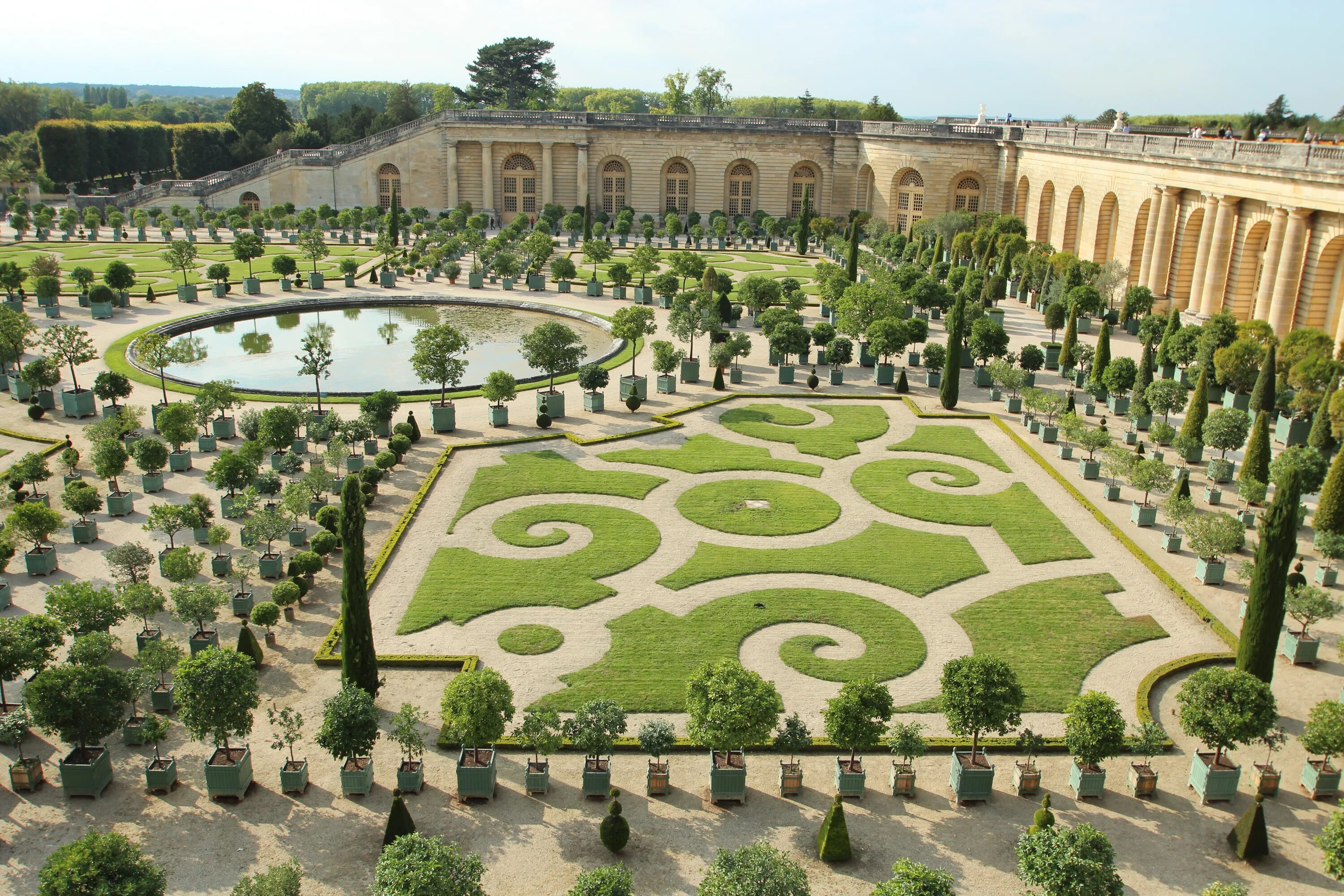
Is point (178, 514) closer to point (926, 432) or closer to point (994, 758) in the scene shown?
point (994, 758)

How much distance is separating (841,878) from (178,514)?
19.8m

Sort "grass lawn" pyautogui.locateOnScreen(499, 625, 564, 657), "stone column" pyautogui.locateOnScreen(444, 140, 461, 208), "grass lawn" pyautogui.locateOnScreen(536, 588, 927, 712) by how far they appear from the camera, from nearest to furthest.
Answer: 1. "grass lawn" pyautogui.locateOnScreen(536, 588, 927, 712)
2. "grass lawn" pyautogui.locateOnScreen(499, 625, 564, 657)
3. "stone column" pyautogui.locateOnScreen(444, 140, 461, 208)

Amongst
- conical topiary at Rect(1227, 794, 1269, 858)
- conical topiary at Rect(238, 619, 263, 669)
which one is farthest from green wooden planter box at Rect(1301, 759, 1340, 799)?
conical topiary at Rect(238, 619, 263, 669)

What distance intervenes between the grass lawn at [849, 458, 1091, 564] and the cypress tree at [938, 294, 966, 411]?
258 inches

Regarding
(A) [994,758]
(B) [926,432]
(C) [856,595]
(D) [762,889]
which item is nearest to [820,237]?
(B) [926,432]

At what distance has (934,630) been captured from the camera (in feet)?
89.3

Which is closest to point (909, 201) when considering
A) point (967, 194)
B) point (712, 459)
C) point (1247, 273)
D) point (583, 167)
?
point (967, 194)

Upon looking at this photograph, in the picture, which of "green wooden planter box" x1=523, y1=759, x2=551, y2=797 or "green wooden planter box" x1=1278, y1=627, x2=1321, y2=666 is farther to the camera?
"green wooden planter box" x1=1278, y1=627, x2=1321, y2=666

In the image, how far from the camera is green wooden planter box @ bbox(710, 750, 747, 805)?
68.2ft

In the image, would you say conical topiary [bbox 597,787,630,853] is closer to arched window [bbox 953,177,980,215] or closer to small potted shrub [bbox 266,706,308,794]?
small potted shrub [bbox 266,706,308,794]

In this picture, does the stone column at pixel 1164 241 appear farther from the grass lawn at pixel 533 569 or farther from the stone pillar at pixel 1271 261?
the grass lawn at pixel 533 569

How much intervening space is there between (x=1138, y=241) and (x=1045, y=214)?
16179 millimetres

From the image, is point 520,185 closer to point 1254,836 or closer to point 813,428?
point 813,428

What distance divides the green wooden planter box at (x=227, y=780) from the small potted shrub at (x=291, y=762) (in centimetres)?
67
